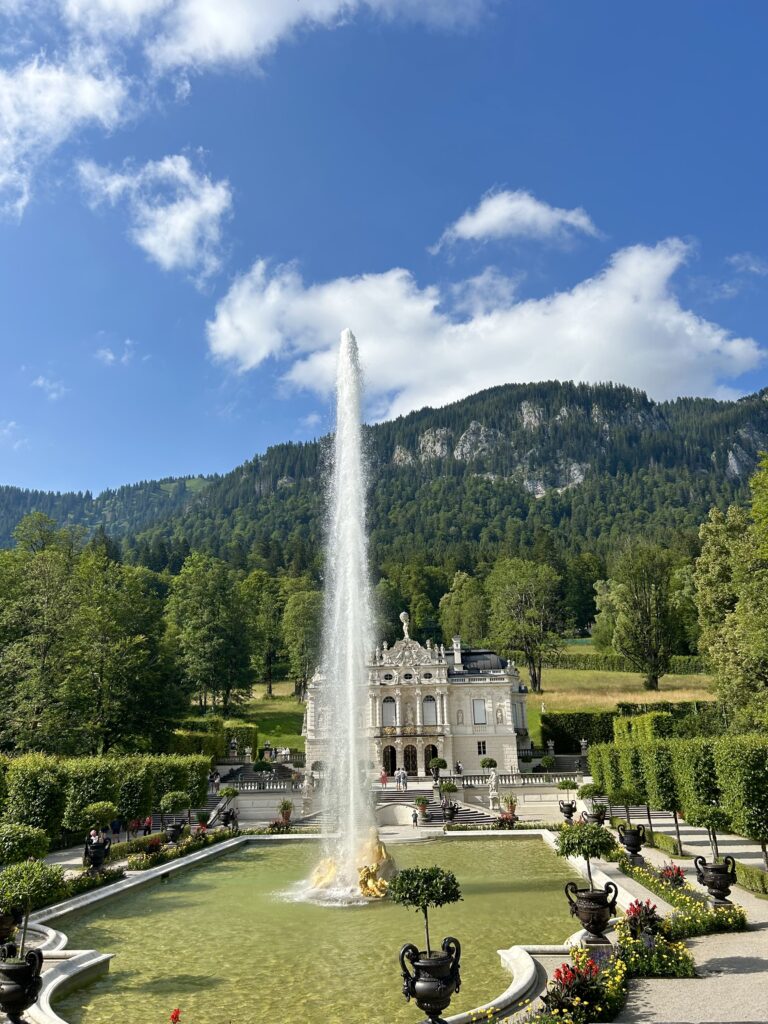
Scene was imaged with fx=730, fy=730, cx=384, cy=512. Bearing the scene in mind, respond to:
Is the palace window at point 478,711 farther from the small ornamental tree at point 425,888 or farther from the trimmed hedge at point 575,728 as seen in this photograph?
the small ornamental tree at point 425,888

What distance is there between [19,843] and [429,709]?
47.9 metres

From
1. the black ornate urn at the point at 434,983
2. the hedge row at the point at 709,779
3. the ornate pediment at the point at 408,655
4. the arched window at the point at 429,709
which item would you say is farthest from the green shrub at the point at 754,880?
the ornate pediment at the point at 408,655

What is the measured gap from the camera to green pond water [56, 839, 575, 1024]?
1248 cm

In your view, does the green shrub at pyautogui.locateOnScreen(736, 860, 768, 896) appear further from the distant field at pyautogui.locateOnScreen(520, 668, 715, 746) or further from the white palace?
the distant field at pyautogui.locateOnScreen(520, 668, 715, 746)

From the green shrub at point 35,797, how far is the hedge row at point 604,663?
7246 centimetres

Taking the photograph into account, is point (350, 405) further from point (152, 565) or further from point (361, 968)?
point (152, 565)

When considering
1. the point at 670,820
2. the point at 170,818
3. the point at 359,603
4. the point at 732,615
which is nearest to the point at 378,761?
the point at 170,818

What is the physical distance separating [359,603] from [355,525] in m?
2.95

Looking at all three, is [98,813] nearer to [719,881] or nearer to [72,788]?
[72,788]

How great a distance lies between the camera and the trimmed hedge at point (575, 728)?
65.7m

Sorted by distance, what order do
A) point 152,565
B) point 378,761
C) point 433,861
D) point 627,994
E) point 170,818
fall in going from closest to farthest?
1. point 627,994
2. point 433,861
3. point 170,818
4. point 378,761
5. point 152,565

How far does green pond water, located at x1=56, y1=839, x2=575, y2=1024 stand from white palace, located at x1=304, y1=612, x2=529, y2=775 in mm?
34518

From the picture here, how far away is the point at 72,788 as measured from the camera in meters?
31.3

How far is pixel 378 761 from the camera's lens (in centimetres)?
6078
